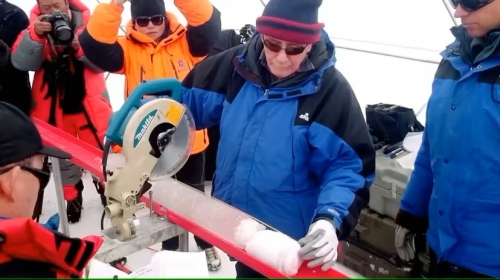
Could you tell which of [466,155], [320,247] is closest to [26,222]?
[320,247]

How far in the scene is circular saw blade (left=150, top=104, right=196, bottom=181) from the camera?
1376 mm

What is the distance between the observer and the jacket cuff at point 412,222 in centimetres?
182

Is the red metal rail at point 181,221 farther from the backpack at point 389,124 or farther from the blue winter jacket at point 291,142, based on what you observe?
the backpack at point 389,124

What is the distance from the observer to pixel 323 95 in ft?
4.91

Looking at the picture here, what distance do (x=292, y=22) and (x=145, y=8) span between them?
4.07 ft

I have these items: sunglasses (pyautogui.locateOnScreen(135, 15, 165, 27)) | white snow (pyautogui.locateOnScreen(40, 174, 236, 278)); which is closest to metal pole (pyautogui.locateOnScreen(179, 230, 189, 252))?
white snow (pyautogui.locateOnScreen(40, 174, 236, 278))

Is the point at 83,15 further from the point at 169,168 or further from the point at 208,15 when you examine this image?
the point at 169,168

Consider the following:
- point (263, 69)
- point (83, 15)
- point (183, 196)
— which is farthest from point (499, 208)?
point (83, 15)

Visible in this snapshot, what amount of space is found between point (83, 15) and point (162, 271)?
2.24 meters

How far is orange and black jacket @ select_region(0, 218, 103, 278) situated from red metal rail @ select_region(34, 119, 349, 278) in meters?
0.40

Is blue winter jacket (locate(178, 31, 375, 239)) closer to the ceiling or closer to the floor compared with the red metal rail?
closer to the ceiling

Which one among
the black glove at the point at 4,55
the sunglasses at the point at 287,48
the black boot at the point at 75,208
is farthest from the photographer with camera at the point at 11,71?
the sunglasses at the point at 287,48

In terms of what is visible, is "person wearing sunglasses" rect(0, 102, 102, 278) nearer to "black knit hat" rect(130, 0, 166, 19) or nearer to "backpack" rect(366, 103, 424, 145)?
"black knit hat" rect(130, 0, 166, 19)

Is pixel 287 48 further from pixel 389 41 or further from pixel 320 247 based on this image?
pixel 389 41
